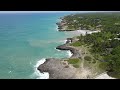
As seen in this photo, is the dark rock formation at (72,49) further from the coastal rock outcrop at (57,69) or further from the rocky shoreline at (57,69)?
the coastal rock outcrop at (57,69)

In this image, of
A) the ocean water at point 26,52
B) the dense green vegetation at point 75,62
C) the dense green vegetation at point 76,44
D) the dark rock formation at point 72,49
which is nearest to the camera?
the ocean water at point 26,52

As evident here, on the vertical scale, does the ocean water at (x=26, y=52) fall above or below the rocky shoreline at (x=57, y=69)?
below

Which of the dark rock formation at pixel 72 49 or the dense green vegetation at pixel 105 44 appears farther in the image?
the dark rock formation at pixel 72 49

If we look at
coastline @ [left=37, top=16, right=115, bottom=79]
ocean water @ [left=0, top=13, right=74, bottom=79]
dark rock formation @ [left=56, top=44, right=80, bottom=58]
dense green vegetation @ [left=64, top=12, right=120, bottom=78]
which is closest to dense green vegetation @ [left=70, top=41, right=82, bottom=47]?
dense green vegetation @ [left=64, top=12, right=120, bottom=78]

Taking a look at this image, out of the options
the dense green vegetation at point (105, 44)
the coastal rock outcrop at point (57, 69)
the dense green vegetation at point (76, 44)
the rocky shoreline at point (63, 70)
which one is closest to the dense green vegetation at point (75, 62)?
the rocky shoreline at point (63, 70)

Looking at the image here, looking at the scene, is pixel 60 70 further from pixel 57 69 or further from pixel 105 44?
pixel 105 44

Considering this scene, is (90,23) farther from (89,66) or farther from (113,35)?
(89,66)

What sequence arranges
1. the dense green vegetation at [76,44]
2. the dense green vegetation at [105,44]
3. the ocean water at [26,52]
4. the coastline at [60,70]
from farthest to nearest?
the dense green vegetation at [76,44], the ocean water at [26,52], the dense green vegetation at [105,44], the coastline at [60,70]

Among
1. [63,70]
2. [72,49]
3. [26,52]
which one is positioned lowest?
[26,52]

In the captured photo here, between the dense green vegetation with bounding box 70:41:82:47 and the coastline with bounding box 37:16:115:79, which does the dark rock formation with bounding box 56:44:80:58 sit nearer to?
the coastline with bounding box 37:16:115:79

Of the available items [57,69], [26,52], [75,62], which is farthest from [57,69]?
[26,52]
